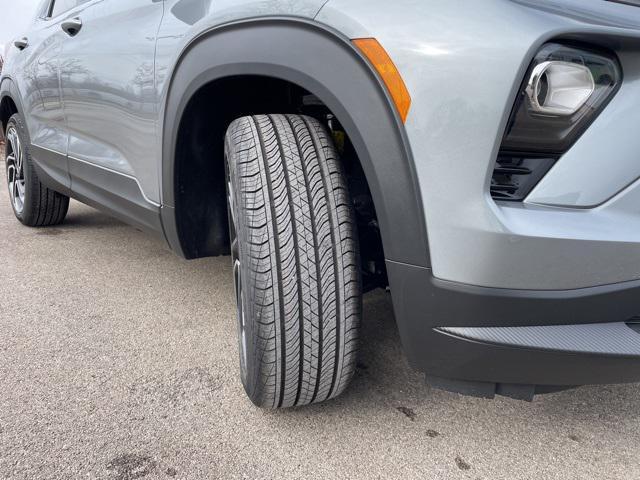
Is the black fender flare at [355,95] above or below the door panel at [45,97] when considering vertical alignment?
above

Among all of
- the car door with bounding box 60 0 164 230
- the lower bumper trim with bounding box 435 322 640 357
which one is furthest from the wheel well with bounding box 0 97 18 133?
the lower bumper trim with bounding box 435 322 640 357

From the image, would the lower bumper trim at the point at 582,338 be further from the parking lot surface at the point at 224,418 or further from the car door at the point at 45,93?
the car door at the point at 45,93

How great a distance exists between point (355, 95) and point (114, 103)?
117 cm

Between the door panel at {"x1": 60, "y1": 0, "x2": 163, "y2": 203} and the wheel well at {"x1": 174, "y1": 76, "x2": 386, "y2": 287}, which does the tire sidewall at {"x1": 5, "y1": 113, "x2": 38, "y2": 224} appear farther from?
the wheel well at {"x1": 174, "y1": 76, "x2": 386, "y2": 287}

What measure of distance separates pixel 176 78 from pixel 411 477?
4.03 feet

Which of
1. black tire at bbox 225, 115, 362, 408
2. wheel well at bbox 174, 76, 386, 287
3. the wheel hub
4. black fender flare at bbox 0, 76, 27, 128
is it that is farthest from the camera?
the wheel hub

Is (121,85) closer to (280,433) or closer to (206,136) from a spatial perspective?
(206,136)

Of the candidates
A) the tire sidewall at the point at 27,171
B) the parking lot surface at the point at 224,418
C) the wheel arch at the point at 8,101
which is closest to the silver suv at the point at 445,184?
the parking lot surface at the point at 224,418

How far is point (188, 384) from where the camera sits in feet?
5.21

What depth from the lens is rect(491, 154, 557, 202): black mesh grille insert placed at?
968mm

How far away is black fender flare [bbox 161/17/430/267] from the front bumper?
9cm

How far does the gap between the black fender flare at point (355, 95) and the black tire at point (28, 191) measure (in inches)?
92.9

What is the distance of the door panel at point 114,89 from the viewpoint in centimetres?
170

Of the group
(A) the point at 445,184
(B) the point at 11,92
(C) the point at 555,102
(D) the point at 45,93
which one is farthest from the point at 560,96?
(B) the point at 11,92
